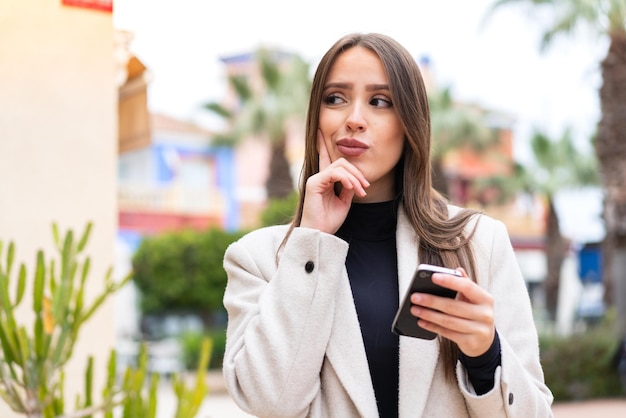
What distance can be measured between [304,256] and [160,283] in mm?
17976

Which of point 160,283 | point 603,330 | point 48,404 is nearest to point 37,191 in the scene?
point 48,404

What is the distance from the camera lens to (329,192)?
2.03 meters

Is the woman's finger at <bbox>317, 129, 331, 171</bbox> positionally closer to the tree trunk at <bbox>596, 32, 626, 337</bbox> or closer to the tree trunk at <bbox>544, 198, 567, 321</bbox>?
the tree trunk at <bbox>596, 32, 626, 337</bbox>

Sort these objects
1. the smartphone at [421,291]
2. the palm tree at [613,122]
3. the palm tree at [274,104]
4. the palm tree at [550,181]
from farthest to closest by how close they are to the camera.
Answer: the palm tree at [550,181] < the palm tree at [274,104] < the palm tree at [613,122] < the smartphone at [421,291]

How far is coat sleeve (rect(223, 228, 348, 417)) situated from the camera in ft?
6.07

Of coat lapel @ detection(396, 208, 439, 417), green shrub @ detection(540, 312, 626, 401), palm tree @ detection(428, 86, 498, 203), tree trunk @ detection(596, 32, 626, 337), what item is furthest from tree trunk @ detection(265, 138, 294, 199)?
coat lapel @ detection(396, 208, 439, 417)

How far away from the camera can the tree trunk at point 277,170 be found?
21.1 meters

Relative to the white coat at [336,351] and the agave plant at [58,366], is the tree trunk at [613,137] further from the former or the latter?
the agave plant at [58,366]

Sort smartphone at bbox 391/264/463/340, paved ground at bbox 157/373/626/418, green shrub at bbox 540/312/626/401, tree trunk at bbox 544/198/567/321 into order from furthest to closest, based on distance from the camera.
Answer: tree trunk at bbox 544/198/567/321 < green shrub at bbox 540/312/626/401 < paved ground at bbox 157/373/626/418 < smartphone at bbox 391/264/463/340

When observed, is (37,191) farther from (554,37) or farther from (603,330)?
(554,37)

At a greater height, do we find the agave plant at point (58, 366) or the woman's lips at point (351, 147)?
the woman's lips at point (351, 147)

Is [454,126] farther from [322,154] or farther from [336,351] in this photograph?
[336,351]

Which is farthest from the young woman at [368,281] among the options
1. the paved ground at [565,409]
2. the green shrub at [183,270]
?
the green shrub at [183,270]

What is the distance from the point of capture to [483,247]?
201cm
